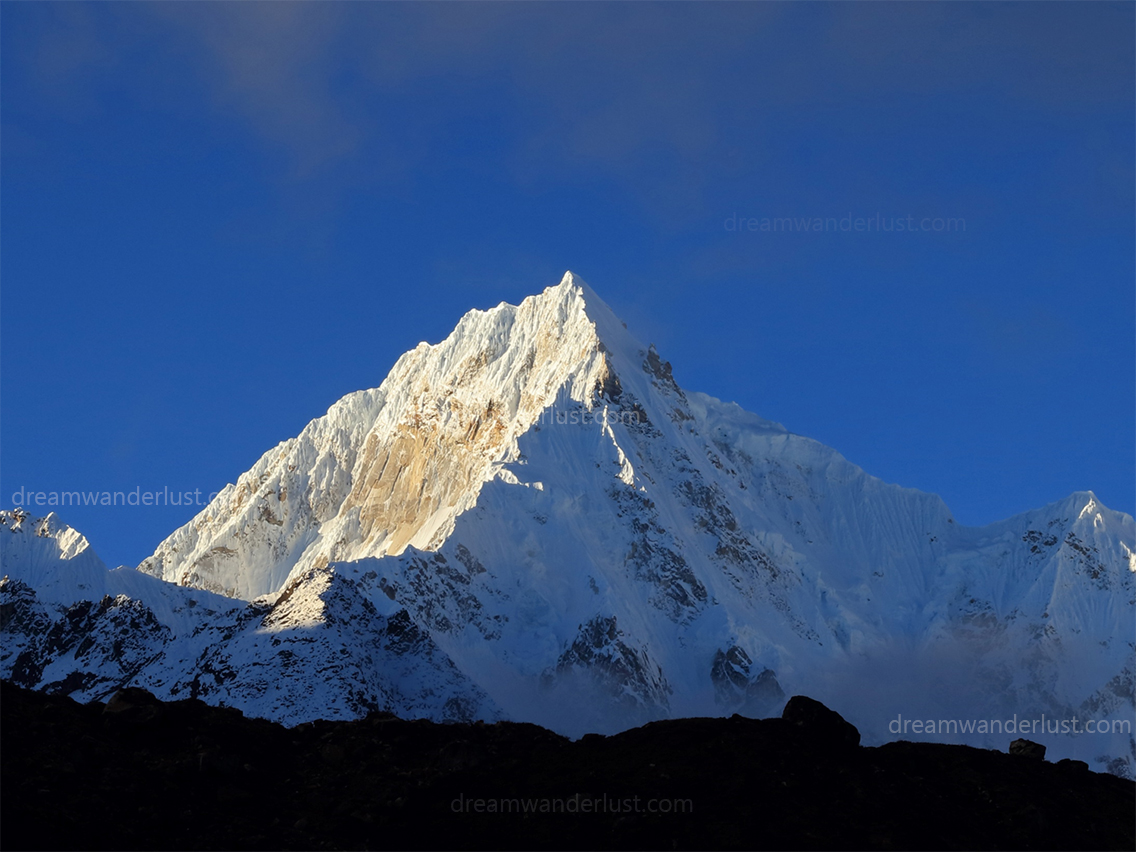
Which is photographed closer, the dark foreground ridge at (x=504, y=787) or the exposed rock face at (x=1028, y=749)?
the dark foreground ridge at (x=504, y=787)

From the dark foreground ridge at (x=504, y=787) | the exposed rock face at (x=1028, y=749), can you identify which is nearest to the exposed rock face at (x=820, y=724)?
the dark foreground ridge at (x=504, y=787)

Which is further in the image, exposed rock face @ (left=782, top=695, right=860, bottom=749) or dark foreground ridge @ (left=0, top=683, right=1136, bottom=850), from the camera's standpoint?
exposed rock face @ (left=782, top=695, right=860, bottom=749)

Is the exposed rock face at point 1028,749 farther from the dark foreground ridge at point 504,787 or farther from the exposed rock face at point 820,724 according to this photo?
the exposed rock face at point 820,724

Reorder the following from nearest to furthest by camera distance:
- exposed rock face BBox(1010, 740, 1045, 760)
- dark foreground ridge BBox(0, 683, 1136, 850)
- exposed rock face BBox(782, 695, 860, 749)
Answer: dark foreground ridge BBox(0, 683, 1136, 850)
exposed rock face BBox(782, 695, 860, 749)
exposed rock face BBox(1010, 740, 1045, 760)

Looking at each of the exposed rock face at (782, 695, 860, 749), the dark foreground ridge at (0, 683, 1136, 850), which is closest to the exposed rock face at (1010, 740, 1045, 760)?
the dark foreground ridge at (0, 683, 1136, 850)

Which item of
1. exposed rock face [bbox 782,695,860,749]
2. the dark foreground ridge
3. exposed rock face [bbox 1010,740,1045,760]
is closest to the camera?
the dark foreground ridge

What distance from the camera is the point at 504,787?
195ft

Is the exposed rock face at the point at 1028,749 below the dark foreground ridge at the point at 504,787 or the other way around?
the other way around

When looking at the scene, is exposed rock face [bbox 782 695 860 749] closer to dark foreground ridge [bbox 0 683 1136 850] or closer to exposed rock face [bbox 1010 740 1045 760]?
dark foreground ridge [bbox 0 683 1136 850]

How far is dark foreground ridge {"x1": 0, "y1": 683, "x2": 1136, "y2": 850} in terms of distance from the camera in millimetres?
54750

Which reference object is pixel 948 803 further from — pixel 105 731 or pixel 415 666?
pixel 415 666

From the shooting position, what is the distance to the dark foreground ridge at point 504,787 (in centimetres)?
5475

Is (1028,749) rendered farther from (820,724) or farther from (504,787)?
(504,787)

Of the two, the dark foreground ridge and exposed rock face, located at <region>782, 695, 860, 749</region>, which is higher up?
exposed rock face, located at <region>782, 695, 860, 749</region>
